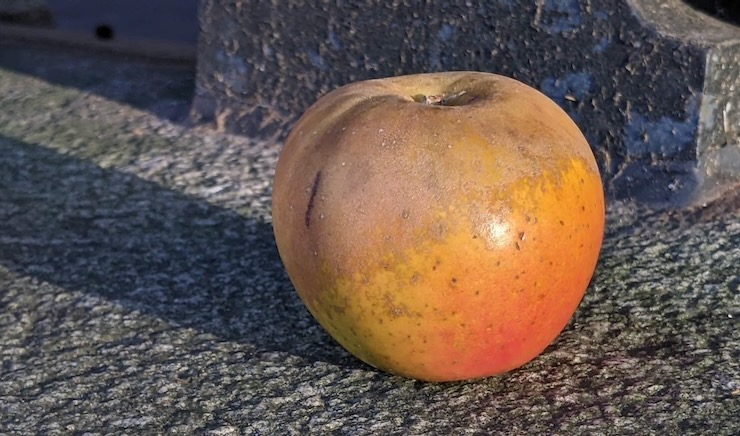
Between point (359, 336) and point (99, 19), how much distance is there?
17.9 feet

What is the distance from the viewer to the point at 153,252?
121 inches

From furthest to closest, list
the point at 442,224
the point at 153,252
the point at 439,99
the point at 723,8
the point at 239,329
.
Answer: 1. the point at 723,8
2. the point at 153,252
3. the point at 239,329
4. the point at 439,99
5. the point at 442,224

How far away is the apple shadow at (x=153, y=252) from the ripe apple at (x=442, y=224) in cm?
33

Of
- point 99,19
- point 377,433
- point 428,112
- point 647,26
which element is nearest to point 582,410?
point 377,433

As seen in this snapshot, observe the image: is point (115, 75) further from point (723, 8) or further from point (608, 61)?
point (723, 8)

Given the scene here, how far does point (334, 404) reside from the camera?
2.27 m

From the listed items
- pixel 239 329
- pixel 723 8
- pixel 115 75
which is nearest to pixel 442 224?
→ pixel 239 329

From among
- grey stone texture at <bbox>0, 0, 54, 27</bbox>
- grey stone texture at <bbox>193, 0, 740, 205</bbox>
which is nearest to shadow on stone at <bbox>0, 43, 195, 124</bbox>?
grey stone texture at <bbox>0, 0, 54, 27</bbox>

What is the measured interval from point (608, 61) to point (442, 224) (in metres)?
1.33

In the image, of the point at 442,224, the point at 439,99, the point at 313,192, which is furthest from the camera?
the point at 439,99

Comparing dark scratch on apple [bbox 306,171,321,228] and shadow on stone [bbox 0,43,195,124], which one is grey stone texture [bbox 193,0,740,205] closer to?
shadow on stone [bbox 0,43,195,124]

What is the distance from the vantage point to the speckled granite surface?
222 cm

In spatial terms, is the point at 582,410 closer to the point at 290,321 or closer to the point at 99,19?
the point at 290,321

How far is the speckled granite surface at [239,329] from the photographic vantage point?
7.29ft
